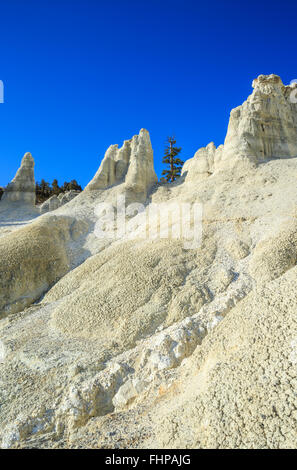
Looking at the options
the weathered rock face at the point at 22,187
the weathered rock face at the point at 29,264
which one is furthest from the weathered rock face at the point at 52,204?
the weathered rock face at the point at 29,264

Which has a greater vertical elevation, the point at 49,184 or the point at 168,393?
the point at 49,184

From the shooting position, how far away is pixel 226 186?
49.1 ft

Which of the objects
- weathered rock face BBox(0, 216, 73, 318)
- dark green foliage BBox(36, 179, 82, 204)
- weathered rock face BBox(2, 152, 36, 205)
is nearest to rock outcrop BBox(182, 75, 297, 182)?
weathered rock face BBox(0, 216, 73, 318)

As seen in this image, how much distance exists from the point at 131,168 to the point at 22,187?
517 inches

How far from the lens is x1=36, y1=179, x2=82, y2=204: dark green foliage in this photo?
131 feet

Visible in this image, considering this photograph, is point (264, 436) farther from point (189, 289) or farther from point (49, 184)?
point (49, 184)

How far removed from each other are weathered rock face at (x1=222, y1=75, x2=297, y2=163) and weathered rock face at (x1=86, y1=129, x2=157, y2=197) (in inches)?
269

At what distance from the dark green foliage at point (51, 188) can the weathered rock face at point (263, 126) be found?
1141 inches

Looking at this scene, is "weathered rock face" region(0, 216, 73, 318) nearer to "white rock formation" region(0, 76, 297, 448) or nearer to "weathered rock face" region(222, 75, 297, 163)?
"white rock formation" region(0, 76, 297, 448)

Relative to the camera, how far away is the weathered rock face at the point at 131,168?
21.0 m

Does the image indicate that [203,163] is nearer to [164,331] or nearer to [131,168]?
[131,168]

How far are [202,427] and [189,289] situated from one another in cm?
456

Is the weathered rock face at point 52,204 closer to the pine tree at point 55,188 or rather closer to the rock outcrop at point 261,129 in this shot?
the pine tree at point 55,188
